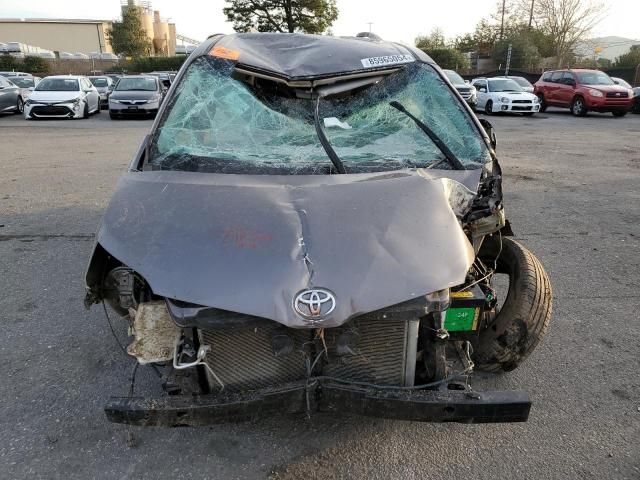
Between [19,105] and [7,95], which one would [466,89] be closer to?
[7,95]

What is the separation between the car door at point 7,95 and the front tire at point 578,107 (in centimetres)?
2142

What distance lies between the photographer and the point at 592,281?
450 centimetres

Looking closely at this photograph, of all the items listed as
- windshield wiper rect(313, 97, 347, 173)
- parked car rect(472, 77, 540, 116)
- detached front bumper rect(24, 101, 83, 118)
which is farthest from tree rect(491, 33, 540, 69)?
windshield wiper rect(313, 97, 347, 173)

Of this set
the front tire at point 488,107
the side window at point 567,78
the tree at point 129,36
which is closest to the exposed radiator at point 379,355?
the front tire at point 488,107

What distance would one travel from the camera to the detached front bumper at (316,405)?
82.3 inches

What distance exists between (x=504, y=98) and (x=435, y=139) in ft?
60.9

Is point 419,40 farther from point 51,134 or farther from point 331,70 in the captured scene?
point 331,70

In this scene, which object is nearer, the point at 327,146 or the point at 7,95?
the point at 327,146

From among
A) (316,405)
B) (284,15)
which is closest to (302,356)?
(316,405)

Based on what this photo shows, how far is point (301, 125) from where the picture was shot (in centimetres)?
321

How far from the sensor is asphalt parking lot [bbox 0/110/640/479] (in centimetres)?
244

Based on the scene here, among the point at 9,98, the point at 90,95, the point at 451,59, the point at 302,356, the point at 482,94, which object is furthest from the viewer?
the point at 451,59

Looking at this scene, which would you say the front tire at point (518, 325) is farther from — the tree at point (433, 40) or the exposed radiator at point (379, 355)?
the tree at point (433, 40)

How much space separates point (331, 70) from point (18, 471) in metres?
2.77
